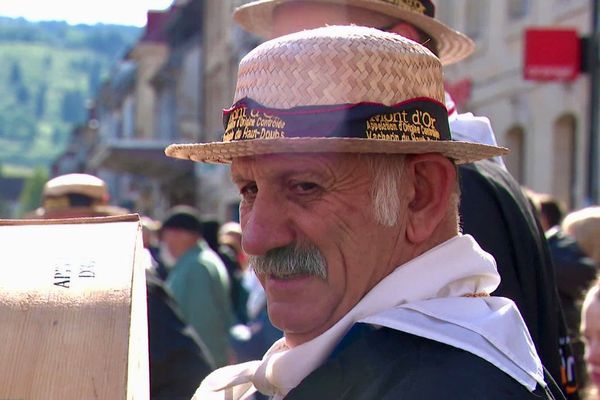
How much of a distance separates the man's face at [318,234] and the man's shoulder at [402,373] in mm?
105

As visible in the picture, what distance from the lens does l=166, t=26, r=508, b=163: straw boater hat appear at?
6.57ft

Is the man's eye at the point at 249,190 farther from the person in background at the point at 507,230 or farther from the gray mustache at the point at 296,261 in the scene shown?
the person in background at the point at 507,230

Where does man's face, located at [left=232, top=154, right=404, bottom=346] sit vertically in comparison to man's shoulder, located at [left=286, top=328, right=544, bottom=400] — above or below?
above

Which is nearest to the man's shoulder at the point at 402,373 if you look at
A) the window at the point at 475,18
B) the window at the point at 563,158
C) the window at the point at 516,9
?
the window at the point at 563,158

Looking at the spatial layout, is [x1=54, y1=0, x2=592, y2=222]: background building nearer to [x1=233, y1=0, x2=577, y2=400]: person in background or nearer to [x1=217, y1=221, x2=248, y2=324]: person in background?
[x1=233, y1=0, x2=577, y2=400]: person in background

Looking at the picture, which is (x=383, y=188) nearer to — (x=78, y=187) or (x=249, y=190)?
(x=249, y=190)

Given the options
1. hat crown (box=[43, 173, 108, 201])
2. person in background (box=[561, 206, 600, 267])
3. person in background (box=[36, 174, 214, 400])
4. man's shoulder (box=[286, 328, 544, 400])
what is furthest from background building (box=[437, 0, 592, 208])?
man's shoulder (box=[286, 328, 544, 400])

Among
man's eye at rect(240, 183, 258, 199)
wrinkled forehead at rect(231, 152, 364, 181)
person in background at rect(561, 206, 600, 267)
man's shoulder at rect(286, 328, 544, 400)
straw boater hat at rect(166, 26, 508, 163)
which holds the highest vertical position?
straw boater hat at rect(166, 26, 508, 163)

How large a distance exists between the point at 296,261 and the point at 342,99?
0.29 m

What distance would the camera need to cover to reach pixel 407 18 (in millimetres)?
3170

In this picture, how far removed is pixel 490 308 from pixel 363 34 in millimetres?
541

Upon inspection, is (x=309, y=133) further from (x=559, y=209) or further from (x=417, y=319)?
(x=559, y=209)

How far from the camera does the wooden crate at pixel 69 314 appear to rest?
166 centimetres

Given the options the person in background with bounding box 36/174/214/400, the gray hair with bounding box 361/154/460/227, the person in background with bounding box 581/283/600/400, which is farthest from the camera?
the person in background with bounding box 36/174/214/400
